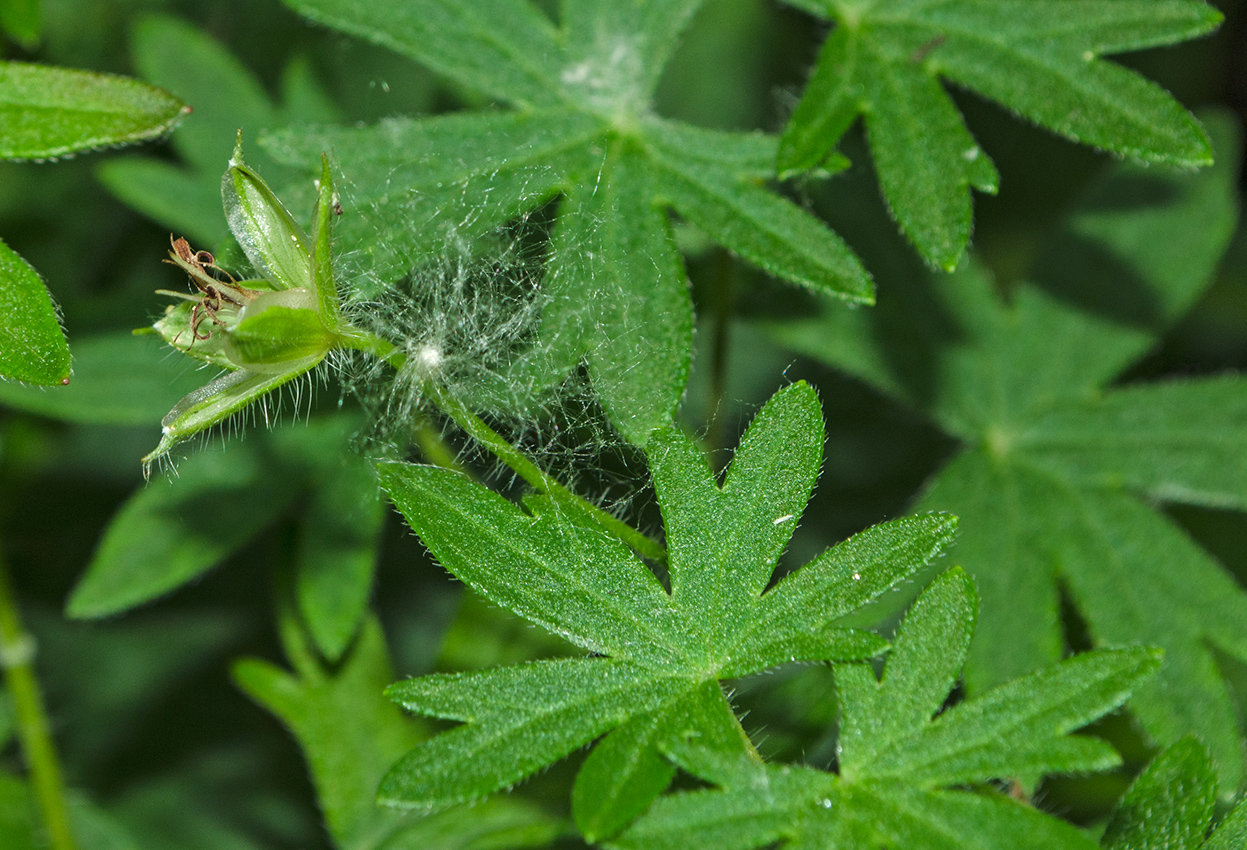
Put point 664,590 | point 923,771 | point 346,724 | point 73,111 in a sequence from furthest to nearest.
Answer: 1. point 346,724
2. point 73,111
3. point 664,590
4. point 923,771

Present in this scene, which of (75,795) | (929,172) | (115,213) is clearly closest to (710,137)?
(929,172)

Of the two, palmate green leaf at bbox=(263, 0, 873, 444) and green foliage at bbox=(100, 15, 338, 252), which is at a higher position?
palmate green leaf at bbox=(263, 0, 873, 444)

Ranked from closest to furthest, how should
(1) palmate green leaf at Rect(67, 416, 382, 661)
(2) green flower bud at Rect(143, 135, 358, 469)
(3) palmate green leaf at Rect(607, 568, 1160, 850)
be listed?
(3) palmate green leaf at Rect(607, 568, 1160, 850) → (2) green flower bud at Rect(143, 135, 358, 469) → (1) palmate green leaf at Rect(67, 416, 382, 661)

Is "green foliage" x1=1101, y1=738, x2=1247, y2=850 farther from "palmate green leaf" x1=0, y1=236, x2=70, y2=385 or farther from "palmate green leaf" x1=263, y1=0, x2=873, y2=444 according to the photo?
"palmate green leaf" x1=0, y1=236, x2=70, y2=385

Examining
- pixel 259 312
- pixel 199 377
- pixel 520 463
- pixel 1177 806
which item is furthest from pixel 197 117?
pixel 1177 806

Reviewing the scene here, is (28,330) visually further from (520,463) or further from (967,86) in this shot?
(967,86)

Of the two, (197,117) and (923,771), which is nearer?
(923,771)

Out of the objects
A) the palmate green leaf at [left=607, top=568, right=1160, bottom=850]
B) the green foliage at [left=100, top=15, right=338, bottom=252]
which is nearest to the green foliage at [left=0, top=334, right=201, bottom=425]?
the green foliage at [left=100, top=15, right=338, bottom=252]
